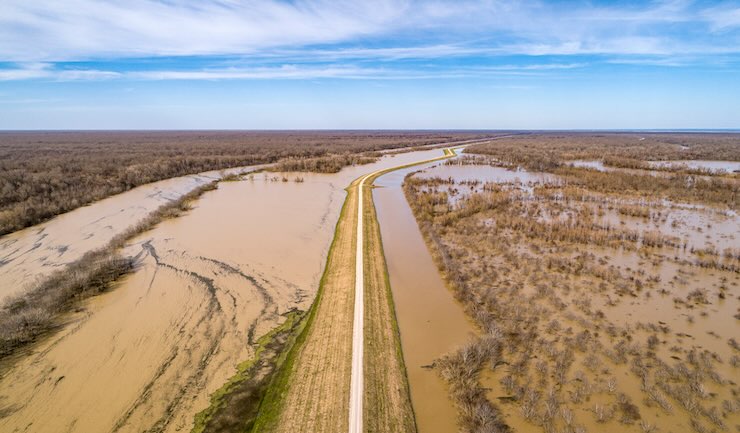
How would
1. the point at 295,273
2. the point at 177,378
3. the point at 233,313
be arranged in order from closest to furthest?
the point at 177,378
the point at 233,313
the point at 295,273

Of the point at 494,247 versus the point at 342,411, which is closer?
the point at 342,411

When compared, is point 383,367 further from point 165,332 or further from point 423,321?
point 165,332

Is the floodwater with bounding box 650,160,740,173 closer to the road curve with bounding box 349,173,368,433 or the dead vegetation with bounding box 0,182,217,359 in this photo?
the road curve with bounding box 349,173,368,433

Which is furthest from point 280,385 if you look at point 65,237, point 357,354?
point 65,237

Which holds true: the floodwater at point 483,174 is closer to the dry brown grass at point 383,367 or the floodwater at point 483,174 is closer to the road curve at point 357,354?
the road curve at point 357,354

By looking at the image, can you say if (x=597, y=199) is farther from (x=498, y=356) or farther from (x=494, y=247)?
(x=498, y=356)

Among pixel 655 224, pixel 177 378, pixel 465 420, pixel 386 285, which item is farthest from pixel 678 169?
pixel 177 378

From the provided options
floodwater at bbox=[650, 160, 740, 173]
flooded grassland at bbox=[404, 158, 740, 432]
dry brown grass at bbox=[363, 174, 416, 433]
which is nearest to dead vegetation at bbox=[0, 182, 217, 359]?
dry brown grass at bbox=[363, 174, 416, 433]

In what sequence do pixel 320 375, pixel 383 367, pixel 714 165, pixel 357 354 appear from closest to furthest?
pixel 320 375 < pixel 383 367 < pixel 357 354 < pixel 714 165
